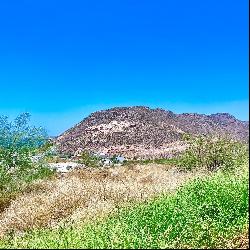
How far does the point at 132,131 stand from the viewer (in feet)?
212

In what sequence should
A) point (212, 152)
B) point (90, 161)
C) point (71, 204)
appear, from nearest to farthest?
point (71, 204)
point (212, 152)
point (90, 161)

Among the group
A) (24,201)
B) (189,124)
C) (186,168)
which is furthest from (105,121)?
(24,201)

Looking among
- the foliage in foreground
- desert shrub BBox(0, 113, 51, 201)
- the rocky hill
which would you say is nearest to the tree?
desert shrub BBox(0, 113, 51, 201)

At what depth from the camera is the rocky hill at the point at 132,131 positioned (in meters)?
58.8

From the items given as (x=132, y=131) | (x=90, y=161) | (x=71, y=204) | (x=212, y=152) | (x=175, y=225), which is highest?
(x=132, y=131)

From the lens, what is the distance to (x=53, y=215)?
14797mm

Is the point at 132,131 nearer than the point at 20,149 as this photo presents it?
No

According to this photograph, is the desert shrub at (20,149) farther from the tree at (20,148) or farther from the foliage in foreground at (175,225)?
the foliage in foreground at (175,225)

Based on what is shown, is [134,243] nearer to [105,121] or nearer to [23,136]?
[23,136]

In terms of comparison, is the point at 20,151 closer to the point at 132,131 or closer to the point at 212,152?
the point at 212,152

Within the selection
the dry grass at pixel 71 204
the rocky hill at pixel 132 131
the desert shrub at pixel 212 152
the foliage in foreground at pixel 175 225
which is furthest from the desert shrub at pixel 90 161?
the foliage in foreground at pixel 175 225

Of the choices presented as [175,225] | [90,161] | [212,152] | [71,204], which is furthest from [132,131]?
[175,225]

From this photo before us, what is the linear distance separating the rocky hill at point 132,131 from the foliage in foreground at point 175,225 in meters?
41.7

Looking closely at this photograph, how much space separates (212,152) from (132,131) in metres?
40.1
